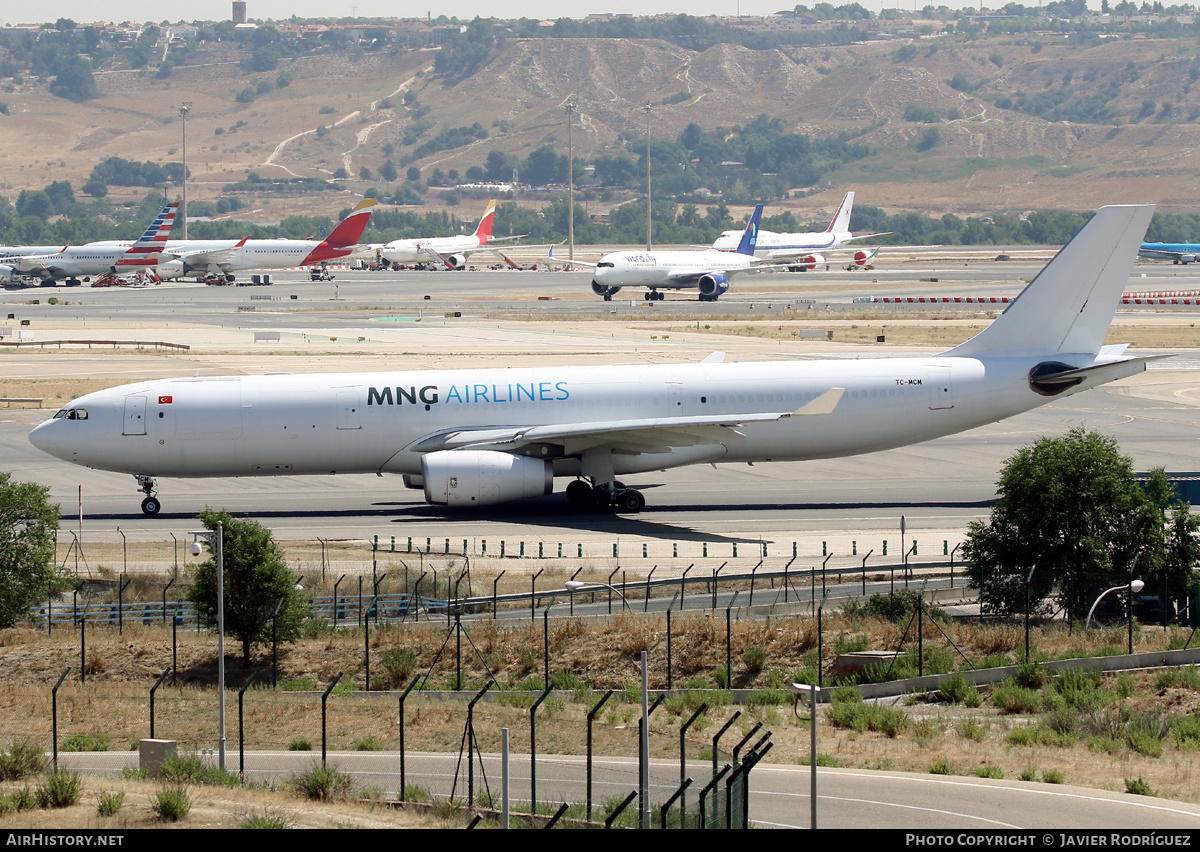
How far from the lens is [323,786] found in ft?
75.7

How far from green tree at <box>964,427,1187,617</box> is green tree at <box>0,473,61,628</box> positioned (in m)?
22.7

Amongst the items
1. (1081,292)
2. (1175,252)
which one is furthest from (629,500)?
(1175,252)

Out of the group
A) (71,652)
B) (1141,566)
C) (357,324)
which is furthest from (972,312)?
(71,652)

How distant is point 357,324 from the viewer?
370 feet

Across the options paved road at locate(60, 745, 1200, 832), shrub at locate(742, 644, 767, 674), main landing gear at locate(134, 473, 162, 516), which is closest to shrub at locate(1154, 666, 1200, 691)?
paved road at locate(60, 745, 1200, 832)

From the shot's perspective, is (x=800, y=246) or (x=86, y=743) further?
(x=800, y=246)

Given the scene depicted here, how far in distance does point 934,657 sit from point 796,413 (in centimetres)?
1434

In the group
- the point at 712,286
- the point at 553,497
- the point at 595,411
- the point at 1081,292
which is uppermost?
the point at 712,286

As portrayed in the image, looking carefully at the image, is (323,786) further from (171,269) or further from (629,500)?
(171,269)

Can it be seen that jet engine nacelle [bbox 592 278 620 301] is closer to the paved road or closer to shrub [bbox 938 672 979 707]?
shrub [bbox 938 672 979 707]

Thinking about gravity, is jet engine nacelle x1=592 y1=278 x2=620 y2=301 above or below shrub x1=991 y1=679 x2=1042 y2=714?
above

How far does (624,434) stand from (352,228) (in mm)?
128449

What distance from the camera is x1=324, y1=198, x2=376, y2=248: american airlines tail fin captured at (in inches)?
6621
